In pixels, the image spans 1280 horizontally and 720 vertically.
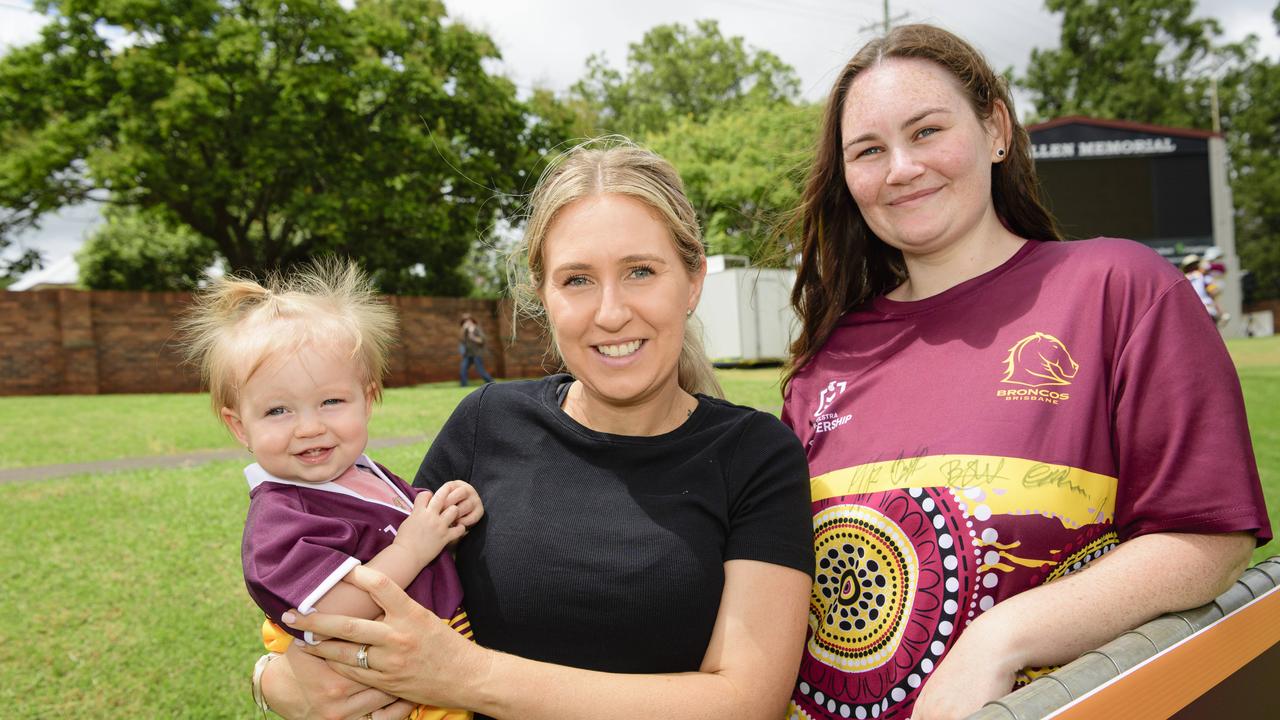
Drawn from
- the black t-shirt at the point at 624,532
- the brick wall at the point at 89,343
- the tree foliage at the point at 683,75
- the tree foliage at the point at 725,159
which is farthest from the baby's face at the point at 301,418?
the tree foliage at the point at 683,75

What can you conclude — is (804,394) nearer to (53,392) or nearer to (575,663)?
(575,663)

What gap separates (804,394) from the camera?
6.65ft

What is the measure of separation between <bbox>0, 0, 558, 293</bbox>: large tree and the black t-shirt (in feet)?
52.2

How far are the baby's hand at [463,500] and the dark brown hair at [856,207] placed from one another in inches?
34.0

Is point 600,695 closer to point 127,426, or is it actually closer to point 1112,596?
point 1112,596

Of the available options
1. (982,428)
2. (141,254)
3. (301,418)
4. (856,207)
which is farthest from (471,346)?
(982,428)

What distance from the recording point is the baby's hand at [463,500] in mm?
1666

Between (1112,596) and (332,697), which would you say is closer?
(1112,596)

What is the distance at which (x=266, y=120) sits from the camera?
19812 mm

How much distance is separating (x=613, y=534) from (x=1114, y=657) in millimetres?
836

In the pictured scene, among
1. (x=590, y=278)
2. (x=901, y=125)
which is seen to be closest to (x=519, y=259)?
(x=590, y=278)

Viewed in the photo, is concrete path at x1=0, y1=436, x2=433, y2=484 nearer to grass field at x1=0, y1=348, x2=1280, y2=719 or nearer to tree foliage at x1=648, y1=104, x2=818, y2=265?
grass field at x1=0, y1=348, x2=1280, y2=719

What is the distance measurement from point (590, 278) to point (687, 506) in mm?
474

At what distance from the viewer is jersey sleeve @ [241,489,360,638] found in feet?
4.85
